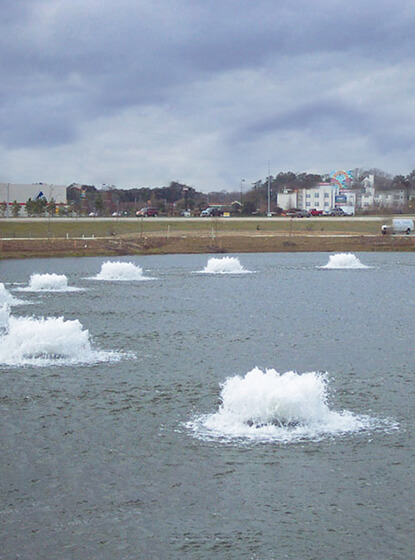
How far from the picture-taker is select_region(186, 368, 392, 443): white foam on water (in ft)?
68.4

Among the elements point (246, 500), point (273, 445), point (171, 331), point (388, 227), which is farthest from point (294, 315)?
point (388, 227)

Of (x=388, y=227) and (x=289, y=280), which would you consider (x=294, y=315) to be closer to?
(x=289, y=280)

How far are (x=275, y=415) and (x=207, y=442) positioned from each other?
2.12 m

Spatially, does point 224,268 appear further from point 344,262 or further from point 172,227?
point 172,227

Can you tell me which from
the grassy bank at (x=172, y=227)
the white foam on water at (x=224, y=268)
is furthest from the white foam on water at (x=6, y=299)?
the grassy bank at (x=172, y=227)

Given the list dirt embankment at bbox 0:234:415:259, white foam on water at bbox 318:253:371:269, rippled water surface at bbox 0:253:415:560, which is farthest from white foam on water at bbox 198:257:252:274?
rippled water surface at bbox 0:253:415:560

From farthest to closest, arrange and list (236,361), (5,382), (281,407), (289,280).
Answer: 1. (289,280)
2. (236,361)
3. (5,382)
4. (281,407)

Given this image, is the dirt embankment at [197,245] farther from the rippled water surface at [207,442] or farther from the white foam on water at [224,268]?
the rippled water surface at [207,442]

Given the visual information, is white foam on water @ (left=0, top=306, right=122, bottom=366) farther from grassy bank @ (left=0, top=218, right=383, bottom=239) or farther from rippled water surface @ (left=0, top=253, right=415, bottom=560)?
grassy bank @ (left=0, top=218, right=383, bottom=239)

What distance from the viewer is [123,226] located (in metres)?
134

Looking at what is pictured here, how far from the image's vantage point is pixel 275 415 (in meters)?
21.3

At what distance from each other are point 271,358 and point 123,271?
133ft

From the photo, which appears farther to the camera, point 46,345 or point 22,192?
point 22,192

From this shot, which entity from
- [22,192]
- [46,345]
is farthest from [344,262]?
[22,192]
